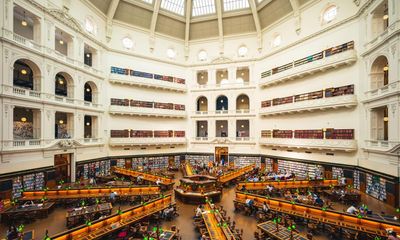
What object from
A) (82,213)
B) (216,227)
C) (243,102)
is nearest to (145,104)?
(243,102)

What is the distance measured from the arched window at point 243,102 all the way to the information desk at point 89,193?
17.6 meters

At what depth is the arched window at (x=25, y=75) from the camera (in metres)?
14.9

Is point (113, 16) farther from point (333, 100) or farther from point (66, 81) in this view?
point (333, 100)

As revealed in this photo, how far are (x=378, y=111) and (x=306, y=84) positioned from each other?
6.32 meters

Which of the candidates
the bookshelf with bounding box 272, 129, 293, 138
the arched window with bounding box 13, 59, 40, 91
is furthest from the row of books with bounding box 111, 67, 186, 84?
the bookshelf with bounding box 272, 129, 293, 138

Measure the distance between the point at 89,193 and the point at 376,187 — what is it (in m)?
19.5

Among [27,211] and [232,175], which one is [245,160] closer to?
[232,175]

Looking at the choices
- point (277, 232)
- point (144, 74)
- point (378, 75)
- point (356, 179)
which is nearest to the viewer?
point (277, 232)

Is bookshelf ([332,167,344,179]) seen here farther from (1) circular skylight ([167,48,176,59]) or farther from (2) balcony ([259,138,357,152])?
(1) circular skylight ([167,48,176,59])

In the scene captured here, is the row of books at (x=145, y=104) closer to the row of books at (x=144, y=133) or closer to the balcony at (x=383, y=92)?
the row of books at (x=144, y=133)

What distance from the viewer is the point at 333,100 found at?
16.6m

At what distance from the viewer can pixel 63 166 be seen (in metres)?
17.0

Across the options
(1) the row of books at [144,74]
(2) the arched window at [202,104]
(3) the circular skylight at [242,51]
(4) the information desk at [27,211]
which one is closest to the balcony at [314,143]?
(2) the arched window at [202,104]

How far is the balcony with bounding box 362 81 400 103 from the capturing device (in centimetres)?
1137
